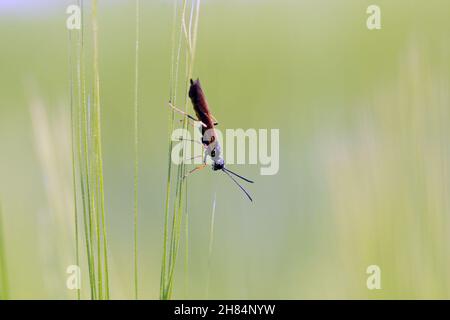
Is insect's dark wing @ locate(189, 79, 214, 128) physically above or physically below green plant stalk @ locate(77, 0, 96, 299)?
above

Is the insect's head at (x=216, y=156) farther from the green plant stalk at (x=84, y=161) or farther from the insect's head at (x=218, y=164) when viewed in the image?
the green plant stalk at (x=84, y=161)

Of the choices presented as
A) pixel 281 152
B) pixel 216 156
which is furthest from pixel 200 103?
pixel 281 152

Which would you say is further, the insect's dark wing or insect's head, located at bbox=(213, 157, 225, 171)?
insect's head, located at bbox=(213, 157, 225, 171)

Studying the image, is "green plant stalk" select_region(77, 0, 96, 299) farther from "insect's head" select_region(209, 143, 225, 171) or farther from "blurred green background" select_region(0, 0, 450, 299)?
"insect's head" select_region(209, 143, 225, 171)

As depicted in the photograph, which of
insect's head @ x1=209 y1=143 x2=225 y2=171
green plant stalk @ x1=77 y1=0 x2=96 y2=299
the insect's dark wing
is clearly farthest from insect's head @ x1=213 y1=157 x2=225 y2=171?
green plant stalk @ x1=77 y1=0 x2=96 y2=299

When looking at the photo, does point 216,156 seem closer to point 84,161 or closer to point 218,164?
point 218,164

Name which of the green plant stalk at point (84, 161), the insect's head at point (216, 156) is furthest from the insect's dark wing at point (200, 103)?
the green plant stalk at point (84, 161)
